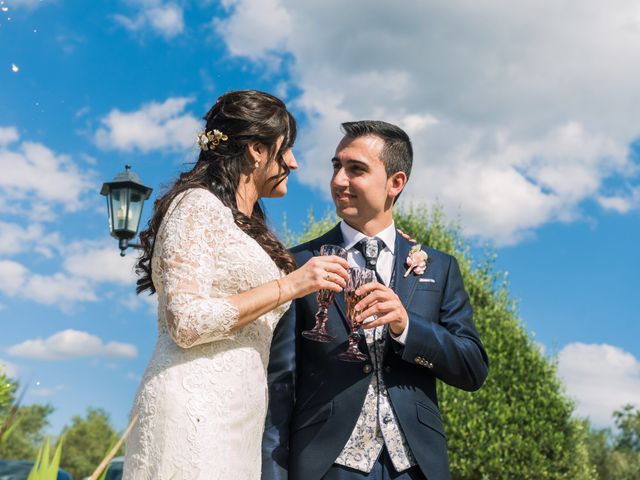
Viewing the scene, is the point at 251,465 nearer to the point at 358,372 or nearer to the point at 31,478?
the point at 358,372

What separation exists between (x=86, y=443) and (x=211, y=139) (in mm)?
41816

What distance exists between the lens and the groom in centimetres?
393

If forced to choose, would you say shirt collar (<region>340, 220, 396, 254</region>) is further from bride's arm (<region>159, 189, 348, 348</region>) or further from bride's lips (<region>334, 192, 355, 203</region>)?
bride's arm (<region>159, 189, 348, 348</region>)

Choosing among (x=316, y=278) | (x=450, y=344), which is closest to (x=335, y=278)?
(x=316, y=278)

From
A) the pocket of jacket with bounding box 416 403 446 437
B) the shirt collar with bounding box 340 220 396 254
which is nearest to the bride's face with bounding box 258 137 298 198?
the shirt collar with bounding box 340 220 396 254

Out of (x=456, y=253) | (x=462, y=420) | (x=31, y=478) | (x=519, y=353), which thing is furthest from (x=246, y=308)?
(x=456, y=253)

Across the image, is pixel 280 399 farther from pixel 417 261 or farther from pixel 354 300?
pixel 417 261

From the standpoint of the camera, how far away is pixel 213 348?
3.73 meters

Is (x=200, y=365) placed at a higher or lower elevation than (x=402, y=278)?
lower

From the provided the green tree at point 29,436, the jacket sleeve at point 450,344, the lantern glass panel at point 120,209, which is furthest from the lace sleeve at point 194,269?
the green tree at point 29,436

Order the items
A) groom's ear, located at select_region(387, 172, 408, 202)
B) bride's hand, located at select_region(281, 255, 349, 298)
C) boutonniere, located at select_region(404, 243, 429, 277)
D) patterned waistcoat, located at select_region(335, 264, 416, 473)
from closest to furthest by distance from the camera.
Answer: bride's hand, located at select_region(281, 255, 349, 298) < patterned waistcoat, located at select_region(335, 264, 416, 473) < boutonniere, located at select_region(404, 243, 429, 277) < groom's ear, located at select_region(387, 172, 408, 202)

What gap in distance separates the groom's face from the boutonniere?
34cm

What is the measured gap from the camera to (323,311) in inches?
160

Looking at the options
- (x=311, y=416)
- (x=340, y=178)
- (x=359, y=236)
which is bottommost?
(x=311, y=416)
